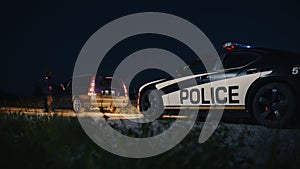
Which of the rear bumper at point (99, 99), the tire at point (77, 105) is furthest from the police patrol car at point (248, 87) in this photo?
the tire at point (77, 105)

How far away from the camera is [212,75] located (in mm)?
6953

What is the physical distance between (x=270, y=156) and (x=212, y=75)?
4355mm

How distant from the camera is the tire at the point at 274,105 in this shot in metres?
5.79

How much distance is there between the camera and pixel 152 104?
804cm

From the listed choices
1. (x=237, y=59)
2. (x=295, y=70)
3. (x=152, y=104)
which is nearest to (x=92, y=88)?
(x=152, y=104)

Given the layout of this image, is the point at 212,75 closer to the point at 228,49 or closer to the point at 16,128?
the point at 228,49

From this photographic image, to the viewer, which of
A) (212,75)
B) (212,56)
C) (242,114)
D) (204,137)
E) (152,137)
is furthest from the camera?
(212,56)

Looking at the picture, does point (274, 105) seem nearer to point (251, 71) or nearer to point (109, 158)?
point (251, 71)

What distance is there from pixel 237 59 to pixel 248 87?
77 centimetres

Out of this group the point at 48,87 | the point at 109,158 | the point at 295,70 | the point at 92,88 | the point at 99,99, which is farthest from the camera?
the point at 48,87

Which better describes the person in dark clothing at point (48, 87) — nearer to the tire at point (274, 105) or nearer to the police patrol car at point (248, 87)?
the police patrol car at point (248, 87)

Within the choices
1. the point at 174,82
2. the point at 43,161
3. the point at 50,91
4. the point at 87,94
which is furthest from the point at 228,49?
the point at 50,91

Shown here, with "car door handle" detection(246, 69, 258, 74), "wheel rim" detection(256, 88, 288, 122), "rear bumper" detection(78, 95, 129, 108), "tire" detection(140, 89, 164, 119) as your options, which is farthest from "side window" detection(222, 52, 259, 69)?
"rear bumper" detection(78, 95, 129, 108)

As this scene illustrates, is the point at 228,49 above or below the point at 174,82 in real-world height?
above
